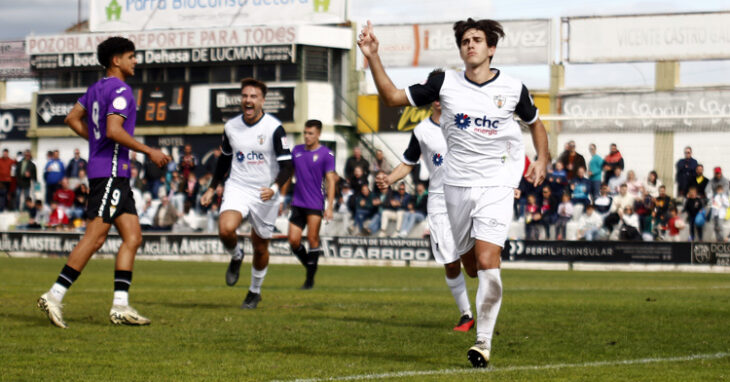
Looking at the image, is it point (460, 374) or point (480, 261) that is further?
point (480, 261)

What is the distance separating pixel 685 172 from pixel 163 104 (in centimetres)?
2170

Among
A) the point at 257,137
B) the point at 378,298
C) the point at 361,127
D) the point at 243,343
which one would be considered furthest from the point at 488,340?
the point at 361,127

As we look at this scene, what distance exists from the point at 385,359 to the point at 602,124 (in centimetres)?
2792

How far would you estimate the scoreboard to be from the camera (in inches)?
1658

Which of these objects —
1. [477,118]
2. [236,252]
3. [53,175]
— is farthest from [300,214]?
[53,175]

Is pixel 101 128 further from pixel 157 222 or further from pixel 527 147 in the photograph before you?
pixel 527 147

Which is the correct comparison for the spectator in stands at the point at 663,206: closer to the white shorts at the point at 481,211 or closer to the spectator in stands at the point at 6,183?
the white shorts at the point at 481,211

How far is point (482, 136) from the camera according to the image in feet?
26.0

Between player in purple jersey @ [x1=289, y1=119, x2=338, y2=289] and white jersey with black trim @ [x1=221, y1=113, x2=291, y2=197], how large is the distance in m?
2.98

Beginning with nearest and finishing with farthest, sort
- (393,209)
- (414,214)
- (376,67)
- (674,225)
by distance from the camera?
(376,67), (674,225), (414,214), (393,209)

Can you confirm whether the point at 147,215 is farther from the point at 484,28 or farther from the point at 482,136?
the point at 484,28

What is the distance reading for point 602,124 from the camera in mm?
34562

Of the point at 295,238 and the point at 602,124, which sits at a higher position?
the point at 602,124

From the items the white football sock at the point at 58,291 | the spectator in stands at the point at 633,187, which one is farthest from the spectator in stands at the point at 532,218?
the white football sock at the point at 58,291
